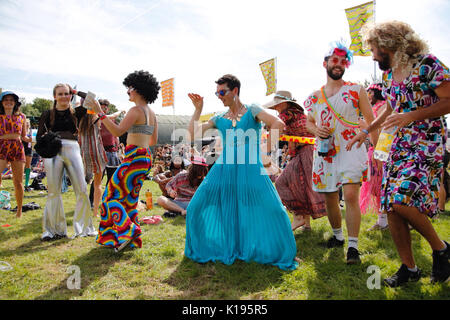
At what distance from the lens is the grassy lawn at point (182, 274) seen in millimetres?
2613

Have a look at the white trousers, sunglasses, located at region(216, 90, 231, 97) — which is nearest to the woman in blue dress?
sunglasses, located at region(216, 90, 231, 97)

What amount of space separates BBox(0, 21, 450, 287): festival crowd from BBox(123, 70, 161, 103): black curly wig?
2cm

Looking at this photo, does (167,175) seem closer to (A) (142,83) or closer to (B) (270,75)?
(A) (142,83)

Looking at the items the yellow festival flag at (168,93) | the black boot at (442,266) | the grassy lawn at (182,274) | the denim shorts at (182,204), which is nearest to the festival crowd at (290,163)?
the black boot at (442,266)

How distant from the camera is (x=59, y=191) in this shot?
4488 millimetres

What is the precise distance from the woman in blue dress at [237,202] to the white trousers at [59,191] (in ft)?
6.36

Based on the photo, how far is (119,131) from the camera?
358 cm

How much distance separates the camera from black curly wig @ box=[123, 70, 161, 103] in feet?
12.8

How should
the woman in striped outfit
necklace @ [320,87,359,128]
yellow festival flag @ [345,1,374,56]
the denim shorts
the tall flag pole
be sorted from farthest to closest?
1. the tall flag pole
2. yellow festival flag @ [345,1,374,56]
3. the denim shorts
4. the woman in striped outfit
5. necklace @ [320,87,359,128]

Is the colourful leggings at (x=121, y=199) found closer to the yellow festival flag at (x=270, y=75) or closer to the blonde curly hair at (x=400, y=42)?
the blonde curly hair at (x=400, y=42)

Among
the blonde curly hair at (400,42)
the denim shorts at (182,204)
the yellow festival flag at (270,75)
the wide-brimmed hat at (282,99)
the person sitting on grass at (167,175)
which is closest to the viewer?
the blonde curly hair at (400,42)

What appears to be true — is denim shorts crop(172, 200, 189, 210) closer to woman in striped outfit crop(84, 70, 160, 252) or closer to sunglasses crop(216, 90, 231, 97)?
woman in striped outfit crop(84, 70, 160, 252)
